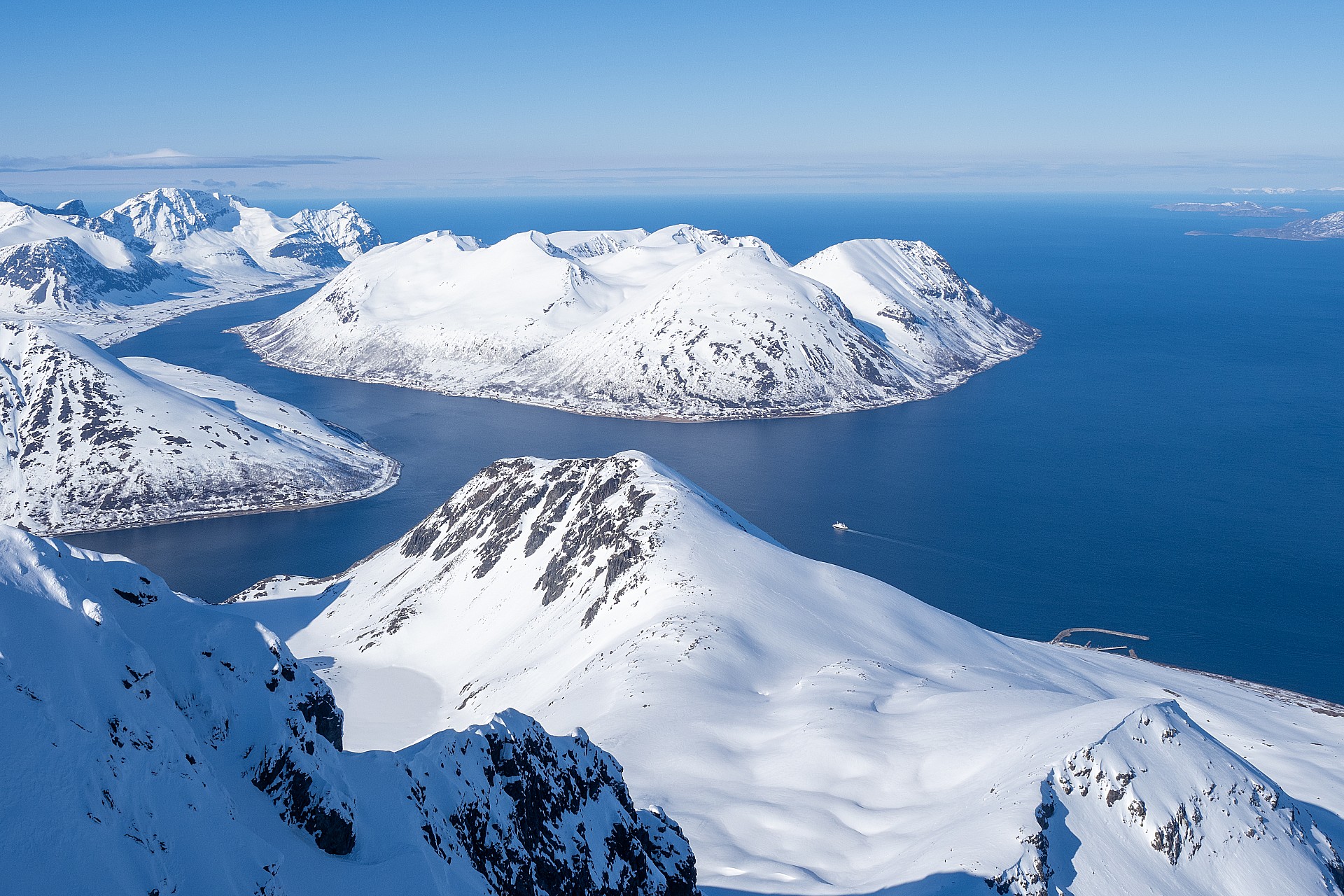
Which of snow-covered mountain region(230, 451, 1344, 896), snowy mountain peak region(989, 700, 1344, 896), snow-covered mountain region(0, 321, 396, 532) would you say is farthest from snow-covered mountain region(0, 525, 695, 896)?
snow-covered mountain region(0, 321, 396, 532)

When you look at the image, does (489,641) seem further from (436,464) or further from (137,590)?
(436,464)

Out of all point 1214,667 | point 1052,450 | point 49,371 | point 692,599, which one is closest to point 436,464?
point 49,371

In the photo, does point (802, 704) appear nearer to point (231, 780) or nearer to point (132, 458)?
point (231, 780)

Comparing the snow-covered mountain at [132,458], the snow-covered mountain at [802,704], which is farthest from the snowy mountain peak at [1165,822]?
the snow-covered mountain at [132,458]

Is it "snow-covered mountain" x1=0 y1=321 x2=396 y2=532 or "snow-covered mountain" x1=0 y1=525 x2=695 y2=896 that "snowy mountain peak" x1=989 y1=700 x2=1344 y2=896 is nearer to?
"snow-covered mountain" x1=0 y1=525 x2=695 y2=896

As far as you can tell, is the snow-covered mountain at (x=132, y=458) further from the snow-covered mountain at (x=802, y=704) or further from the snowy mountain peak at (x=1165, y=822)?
the snowy mountain peak at (x=1165, y=822)

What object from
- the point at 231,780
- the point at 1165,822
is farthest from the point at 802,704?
the point at 231,780
